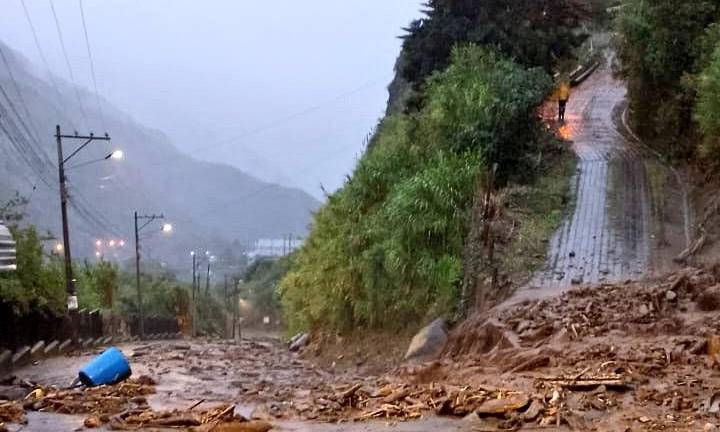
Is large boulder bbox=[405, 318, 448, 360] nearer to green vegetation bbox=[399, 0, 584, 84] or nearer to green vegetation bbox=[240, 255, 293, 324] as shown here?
green vegetation bbox=[399, 0, 584, 84]

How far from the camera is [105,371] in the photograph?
9578 millimetres

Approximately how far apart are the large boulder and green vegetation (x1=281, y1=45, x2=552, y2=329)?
0.63m

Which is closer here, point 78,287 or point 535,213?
point 535,213

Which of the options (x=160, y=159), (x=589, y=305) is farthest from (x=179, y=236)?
(x=589, y=305)

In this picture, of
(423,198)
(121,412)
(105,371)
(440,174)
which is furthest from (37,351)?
(121,412)

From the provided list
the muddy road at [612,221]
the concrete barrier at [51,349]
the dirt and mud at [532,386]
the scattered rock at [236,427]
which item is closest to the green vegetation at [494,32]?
the muddy road at [612,221]

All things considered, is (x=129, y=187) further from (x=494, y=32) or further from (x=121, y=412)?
(x=121, y=412)

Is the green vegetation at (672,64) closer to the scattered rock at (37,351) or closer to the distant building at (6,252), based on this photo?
the distant building at (6,252)

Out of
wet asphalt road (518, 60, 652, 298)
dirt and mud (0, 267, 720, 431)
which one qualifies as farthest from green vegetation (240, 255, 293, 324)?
dirt and mud (0, 267, 720, 431)

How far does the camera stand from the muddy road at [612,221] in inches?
480

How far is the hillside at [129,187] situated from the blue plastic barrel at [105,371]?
195 ft

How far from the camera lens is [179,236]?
117500 mm

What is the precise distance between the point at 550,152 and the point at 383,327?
6318 mm

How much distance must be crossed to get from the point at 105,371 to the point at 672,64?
1456 cm
